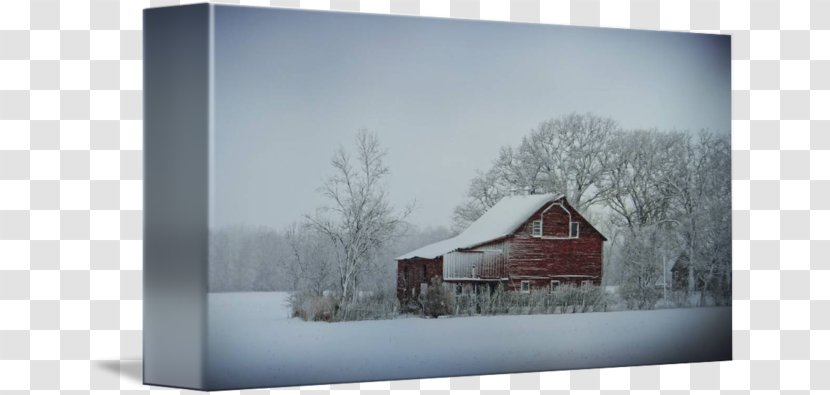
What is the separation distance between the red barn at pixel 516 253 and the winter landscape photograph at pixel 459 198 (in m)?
0.02

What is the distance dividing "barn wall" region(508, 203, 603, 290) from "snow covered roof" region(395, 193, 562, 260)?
0.31 ft

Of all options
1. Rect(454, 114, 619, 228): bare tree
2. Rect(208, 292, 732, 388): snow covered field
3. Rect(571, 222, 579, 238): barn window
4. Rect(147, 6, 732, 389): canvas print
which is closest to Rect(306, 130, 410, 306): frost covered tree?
Rect(147, 6, 732, 389): canvas print

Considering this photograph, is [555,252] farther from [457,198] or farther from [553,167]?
[457,198]

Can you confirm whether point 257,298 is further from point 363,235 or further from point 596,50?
point 596,50

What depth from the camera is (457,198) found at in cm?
1509

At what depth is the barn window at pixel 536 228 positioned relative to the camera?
15.5 m

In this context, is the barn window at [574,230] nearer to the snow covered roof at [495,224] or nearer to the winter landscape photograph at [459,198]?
the winter landscape photograph at [459,198]

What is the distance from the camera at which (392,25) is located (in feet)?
48.4

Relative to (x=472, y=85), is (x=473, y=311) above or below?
below

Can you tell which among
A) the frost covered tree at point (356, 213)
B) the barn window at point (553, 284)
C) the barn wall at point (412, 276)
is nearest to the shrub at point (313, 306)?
the frost covered tree at point (356, 213)

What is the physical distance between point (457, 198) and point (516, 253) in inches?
35.5

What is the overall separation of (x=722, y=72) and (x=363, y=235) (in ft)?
15.3

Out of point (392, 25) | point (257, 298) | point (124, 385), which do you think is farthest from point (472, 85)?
point (124, 385)

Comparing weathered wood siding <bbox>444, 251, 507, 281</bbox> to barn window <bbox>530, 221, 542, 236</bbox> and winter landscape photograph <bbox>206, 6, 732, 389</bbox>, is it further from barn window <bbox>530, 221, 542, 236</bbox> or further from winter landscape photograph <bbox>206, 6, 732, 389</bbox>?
barn window <bbox>530, 221, 542, 236</bbox>
